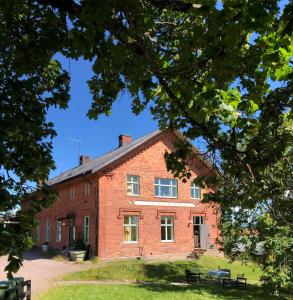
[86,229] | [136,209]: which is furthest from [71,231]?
[136,209]

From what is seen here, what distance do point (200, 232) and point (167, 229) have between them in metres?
2.81

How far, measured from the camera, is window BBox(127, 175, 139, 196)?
3338 centimetres

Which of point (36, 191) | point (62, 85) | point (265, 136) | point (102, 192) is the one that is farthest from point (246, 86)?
point (102, 192)

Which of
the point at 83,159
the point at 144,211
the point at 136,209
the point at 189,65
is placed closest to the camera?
the point at 189,65

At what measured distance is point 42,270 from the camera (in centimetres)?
2688

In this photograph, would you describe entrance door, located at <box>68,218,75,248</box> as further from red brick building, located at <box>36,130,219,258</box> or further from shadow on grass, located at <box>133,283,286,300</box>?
shadow on grass, located at <box>133,283,286,300</box>

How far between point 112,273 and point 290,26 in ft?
75.2

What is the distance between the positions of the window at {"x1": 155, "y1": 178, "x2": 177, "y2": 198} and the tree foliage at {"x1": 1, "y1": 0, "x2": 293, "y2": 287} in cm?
2509

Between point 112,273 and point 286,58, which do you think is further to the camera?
point 112,273

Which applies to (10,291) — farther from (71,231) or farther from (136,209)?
(71,231)

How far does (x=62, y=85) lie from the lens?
9.15 m

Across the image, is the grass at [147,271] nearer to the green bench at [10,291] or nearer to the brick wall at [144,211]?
the brick wall at [144,211]

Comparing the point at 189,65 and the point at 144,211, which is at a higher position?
the point at 189,65

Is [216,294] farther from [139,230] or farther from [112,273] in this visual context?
[139,230]
